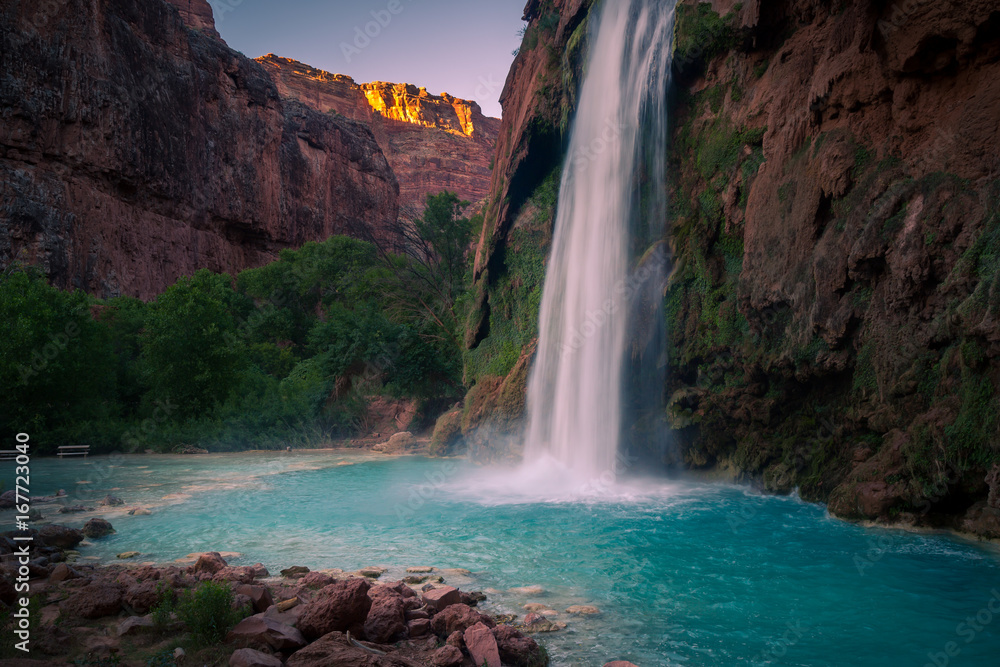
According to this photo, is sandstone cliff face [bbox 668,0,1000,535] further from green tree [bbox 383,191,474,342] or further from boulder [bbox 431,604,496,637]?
green tree [bbox 383,191,474,342]

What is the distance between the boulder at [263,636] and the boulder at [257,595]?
0.54m

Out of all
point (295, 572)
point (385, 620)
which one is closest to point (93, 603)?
point (295, 572)

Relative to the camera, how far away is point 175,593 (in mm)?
5359

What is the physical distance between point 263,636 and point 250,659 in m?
0.58

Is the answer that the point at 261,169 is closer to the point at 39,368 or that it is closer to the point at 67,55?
the point at 67,55

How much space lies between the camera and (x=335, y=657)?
12.5ft

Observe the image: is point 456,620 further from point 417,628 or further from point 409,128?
point 409,128

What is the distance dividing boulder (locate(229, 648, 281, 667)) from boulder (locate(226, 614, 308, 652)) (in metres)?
0.34

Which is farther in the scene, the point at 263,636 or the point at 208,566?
the point at 208,566

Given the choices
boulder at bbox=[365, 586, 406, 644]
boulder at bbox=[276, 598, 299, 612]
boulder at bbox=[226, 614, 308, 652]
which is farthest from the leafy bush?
boulder at bbox=[365, 586, 406, 644]

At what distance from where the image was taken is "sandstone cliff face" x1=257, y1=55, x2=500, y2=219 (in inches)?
3925

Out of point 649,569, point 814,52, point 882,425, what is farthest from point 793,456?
point 814,52

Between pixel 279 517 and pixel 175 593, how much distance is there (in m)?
5.28

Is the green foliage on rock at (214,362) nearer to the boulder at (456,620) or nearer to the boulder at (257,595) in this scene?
the boulder at (257,595)
